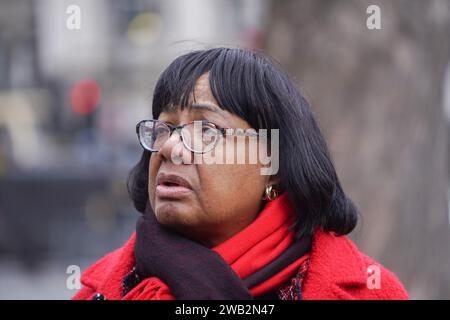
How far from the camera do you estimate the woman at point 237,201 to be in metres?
2.77

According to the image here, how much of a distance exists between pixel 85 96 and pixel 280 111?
57.3 ft

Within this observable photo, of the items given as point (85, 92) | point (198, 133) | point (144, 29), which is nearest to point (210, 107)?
point (198, 133)

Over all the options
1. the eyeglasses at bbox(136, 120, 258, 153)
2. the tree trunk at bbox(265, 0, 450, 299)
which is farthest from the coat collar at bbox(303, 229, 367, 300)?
the tree trunk at bbox(265, 0, 450, 299)

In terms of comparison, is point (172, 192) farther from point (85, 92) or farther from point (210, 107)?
point (85, 92)

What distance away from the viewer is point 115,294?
2955 millimetres

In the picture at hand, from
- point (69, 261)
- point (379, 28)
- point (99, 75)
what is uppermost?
point (379, 28)

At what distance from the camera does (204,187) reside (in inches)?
109

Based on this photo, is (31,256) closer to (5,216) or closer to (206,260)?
(5,216)

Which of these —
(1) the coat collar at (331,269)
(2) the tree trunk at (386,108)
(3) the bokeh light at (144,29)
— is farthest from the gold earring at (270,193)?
(3) the bokeh light at (144,29)

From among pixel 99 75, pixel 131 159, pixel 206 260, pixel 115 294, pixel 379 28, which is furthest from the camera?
pixel 99 75

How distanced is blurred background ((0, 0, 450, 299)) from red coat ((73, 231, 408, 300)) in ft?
2.23

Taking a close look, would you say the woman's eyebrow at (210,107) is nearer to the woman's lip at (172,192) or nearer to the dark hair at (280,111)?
the dark hair at (280,111)

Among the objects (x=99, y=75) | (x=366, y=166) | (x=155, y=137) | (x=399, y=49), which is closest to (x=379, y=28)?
(x=399, y=49)
